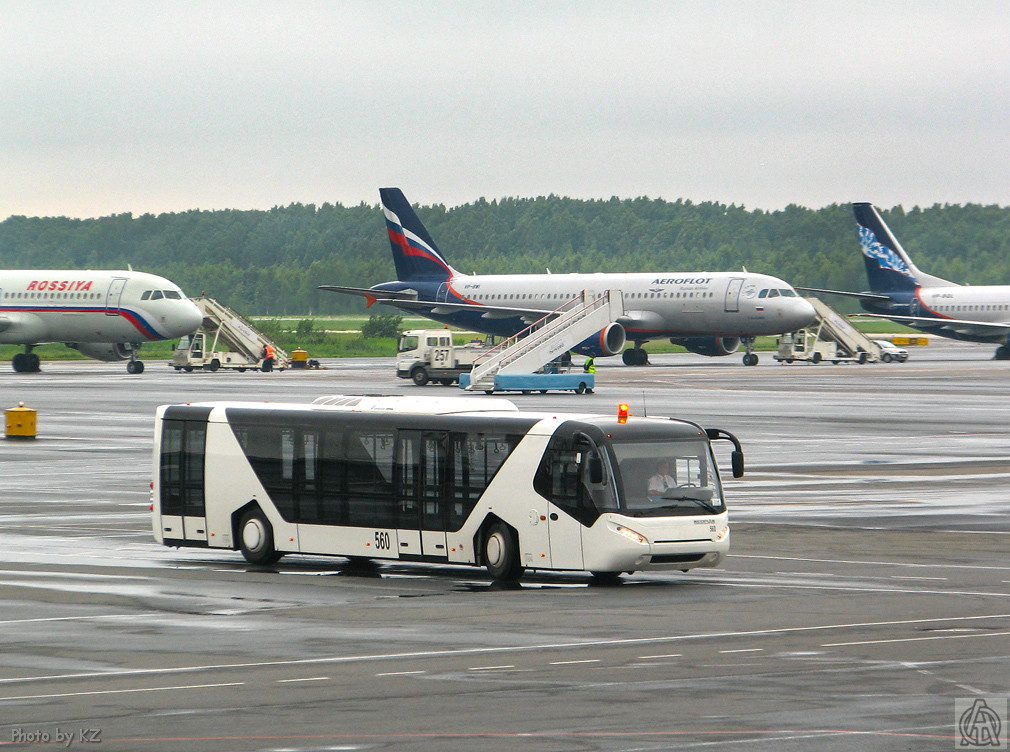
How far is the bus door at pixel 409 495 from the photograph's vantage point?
2222 centimetres

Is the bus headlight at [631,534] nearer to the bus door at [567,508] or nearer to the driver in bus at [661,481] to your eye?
the bus door at [567,508]

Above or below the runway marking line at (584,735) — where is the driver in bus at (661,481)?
above

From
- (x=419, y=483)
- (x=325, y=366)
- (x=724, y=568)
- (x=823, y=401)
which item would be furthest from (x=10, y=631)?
(x=325, y=366)

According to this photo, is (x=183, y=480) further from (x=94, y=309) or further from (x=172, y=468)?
(x=94, y=309)

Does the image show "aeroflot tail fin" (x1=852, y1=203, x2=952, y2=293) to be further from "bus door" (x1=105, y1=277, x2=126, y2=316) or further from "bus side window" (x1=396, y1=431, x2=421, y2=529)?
"bus side window" (x1=396, y1=431, x2=421, y2=529)

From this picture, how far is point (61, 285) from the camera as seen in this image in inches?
3236

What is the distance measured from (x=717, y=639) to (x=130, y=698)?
6.19m

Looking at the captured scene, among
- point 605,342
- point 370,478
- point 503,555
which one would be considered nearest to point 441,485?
point 370,478

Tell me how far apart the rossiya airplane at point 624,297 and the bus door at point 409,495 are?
5879 cm

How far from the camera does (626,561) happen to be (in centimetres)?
2039

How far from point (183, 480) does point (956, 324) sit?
84884 mm

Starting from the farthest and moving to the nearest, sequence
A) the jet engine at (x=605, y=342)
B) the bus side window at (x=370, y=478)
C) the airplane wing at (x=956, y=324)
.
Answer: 1. the airplane wing at (x=956, y=324)
2. the jet engine at (x=605, y=342)
3. the bus side window at (x=370, y=478)

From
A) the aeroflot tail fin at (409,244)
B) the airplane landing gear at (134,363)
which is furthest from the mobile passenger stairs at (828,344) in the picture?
the airplane landing gear at (134,363)

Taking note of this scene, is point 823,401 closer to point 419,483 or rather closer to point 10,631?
point 419,483
